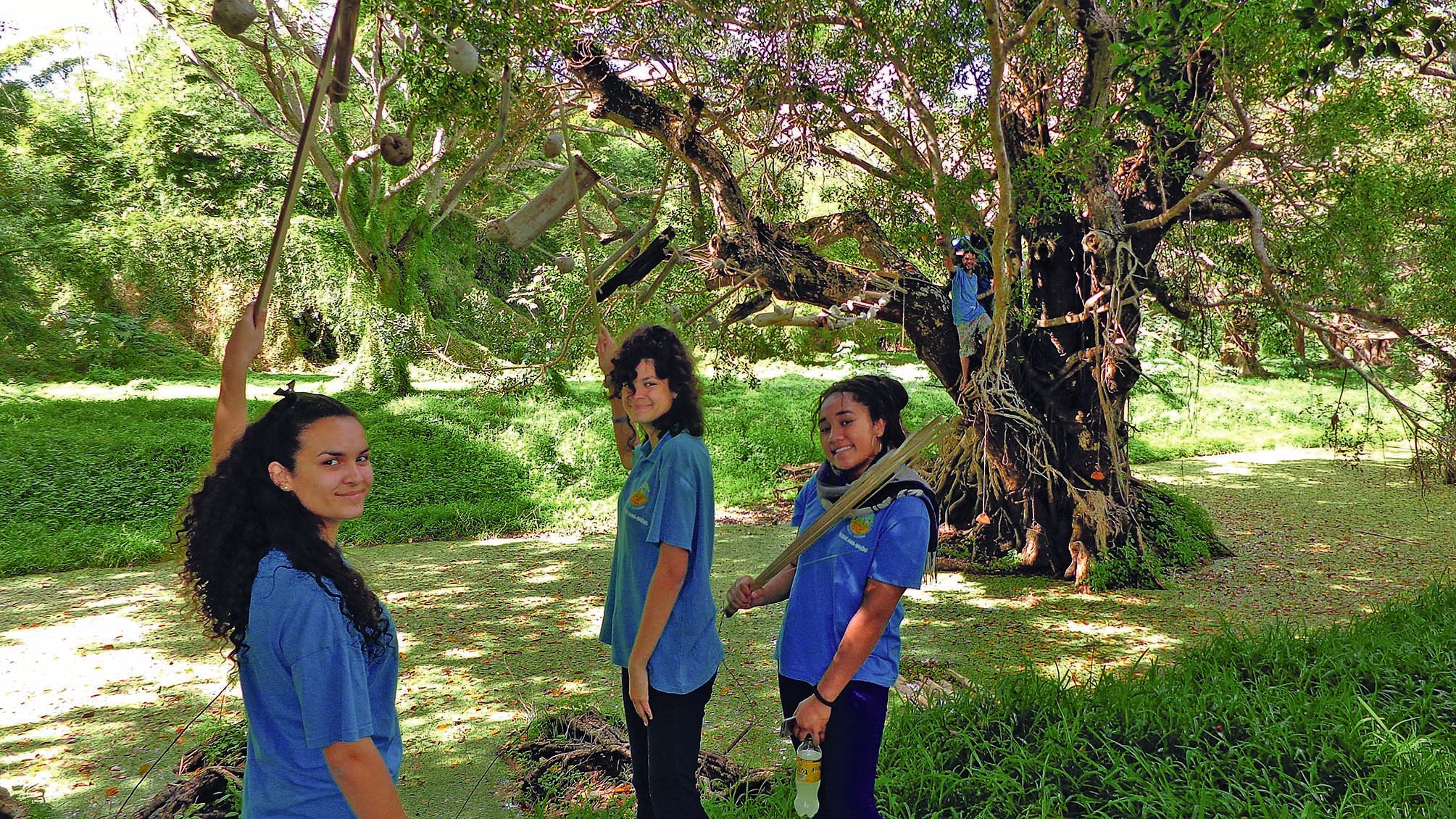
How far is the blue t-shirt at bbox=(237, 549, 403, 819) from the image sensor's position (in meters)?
1.18

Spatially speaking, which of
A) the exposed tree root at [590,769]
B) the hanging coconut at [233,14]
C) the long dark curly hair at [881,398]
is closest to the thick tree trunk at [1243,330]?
the exposed tree root at [590,769]

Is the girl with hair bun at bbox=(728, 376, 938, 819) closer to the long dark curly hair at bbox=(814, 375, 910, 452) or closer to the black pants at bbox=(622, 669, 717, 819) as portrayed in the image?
the long dark curly hair at bbox=(814, 375, 910, 452)

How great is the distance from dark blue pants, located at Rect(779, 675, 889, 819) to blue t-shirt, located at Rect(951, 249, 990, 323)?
3.80m

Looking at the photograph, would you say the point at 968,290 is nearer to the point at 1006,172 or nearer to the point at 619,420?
the point at 1006,172

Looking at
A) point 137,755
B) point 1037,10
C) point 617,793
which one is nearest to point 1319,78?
point 1037,10

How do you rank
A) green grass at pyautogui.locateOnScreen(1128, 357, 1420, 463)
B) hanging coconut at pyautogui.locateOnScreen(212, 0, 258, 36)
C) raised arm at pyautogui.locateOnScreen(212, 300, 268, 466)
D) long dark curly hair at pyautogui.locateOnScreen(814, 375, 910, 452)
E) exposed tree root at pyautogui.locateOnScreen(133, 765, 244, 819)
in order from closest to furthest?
raised arm at pyautogui.locateOnScreen(212, 300, 268, 466)
hanging coconut at pyautogui.locateOnScreen(212, 0, 258, 36)
long dark curly hair at pyautogui.locateOnScreen(814, 375, 910, 452)
exposed tree root at pyautogui.locateOnScreen(133, 765, 244, 819)
green grass at pyautogui.locateOnScreen(1128, 357, 1420, 463)

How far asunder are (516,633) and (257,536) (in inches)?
144

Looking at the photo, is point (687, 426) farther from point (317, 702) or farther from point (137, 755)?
point (137, 755)

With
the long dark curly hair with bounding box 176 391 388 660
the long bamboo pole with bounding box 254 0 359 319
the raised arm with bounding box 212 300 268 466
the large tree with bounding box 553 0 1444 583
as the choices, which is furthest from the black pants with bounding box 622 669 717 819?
the large tree with bounding box 553 0 1444 583

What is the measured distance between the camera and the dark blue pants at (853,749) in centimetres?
178

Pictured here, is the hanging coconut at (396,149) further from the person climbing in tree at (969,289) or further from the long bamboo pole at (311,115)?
the person climbing in tree at (969,289)

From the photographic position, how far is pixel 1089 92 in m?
4.88

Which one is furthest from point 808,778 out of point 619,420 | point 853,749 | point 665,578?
point 619,420

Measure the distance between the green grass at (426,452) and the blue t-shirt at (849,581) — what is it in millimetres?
4870
